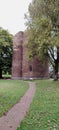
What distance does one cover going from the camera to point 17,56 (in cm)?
5638

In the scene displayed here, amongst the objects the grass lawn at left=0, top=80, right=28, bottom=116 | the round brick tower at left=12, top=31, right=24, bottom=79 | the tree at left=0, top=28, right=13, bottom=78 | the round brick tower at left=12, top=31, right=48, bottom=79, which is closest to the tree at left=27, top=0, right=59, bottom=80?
the grass lawn at left=0, top=80, right=28, bottom=116

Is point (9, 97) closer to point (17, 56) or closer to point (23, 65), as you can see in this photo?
point (23, 65)

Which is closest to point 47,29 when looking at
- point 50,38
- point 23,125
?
point 50,38

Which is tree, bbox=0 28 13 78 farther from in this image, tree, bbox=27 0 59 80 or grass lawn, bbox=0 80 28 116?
grass lawn, bbox=0 80 28 116

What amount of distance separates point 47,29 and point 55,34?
3.74 ft

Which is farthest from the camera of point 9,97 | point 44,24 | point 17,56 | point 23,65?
point 17,56

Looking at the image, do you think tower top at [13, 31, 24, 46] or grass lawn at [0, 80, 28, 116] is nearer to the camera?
grass lawn at [0, 80, 28, 116]

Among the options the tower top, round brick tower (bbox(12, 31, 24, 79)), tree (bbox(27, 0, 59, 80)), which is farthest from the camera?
the tower top

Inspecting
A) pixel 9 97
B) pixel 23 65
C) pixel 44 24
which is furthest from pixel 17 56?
pixel 9 97

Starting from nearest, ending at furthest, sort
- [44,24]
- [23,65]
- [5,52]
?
1. [44,24]
2. [23,65]
3. [5,52]

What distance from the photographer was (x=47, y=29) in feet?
108

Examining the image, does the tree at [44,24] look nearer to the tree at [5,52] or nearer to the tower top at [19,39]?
the tower top at [19,39]

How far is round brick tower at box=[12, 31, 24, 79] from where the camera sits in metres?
55.7

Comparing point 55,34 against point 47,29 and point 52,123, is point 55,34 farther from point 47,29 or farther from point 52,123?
point 52,123
